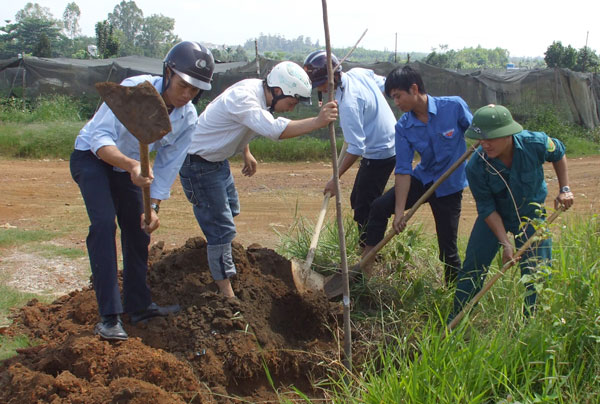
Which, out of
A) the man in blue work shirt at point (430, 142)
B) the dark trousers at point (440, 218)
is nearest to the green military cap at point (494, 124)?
the man in blue work shirt at point (430, 142)

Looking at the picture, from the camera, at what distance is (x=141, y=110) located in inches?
120

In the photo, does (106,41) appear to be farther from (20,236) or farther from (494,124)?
(494,124)

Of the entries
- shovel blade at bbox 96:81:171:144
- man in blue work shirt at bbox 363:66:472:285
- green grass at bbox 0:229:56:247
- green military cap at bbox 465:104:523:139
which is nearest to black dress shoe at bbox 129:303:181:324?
shovel blade at bbox 96:81:171:144

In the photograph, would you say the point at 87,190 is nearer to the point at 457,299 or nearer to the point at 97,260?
the point at 97,260

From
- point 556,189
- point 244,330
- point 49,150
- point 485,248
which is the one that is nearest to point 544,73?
point 556,189

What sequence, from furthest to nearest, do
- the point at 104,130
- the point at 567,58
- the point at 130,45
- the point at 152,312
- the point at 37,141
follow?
the point at 130,45 → the point at 567,58 → the point at 37,141 → the point at 152,312 → the point at 104,130

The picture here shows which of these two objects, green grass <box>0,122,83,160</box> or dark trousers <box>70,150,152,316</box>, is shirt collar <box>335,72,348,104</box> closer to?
dark trousers <box>70,150,152,316</box>

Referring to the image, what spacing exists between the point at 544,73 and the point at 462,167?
1298cm

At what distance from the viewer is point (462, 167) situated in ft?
14.8

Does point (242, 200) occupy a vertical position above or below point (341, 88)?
below

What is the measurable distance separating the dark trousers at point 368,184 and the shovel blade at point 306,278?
0.66 m

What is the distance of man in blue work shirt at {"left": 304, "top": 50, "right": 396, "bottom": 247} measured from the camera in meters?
4.88

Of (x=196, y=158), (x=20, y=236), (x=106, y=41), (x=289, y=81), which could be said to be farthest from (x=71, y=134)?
(x=106, y=41)

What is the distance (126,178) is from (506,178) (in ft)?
7.72
